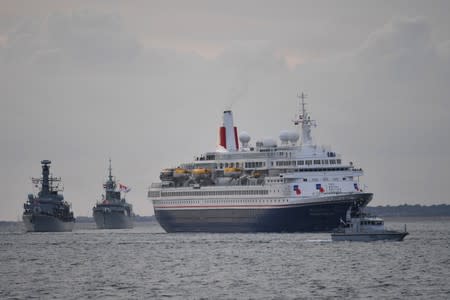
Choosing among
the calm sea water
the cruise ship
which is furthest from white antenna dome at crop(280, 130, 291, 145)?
the calm sea water

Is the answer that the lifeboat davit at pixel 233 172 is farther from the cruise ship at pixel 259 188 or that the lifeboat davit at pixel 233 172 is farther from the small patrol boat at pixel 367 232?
the small patrol boat at pixel 367 232

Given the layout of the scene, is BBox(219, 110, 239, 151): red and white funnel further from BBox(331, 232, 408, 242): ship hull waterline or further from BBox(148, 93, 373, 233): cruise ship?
BBox(331, 232, 408, 242): ship hull waterline

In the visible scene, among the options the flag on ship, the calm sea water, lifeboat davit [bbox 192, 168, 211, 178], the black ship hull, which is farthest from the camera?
lifeboat davit [bbox 192, 168, 211, 178]

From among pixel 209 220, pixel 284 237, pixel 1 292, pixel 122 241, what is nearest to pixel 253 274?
pixel 1 292

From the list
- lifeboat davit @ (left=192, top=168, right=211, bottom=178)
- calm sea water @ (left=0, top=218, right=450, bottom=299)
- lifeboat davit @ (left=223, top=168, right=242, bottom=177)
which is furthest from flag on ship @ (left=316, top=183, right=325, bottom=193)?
lifeboat davit @ (left=192, top=168, right=211, bottom=178)

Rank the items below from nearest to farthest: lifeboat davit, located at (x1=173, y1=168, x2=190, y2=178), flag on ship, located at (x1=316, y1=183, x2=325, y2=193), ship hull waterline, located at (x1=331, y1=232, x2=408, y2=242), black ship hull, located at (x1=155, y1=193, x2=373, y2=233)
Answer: ship hull waterline, located at (x1=331, y1=232, x2=408, y2=242) < black ship hull, located at (x1=155, y1=193, x2=373, y2=233) < flag on ship, located at (x1=316, y1=183, x2=325, y2=193) < lifeboat davit, located at (x1=173, y1=168, x2=190, y2=178)

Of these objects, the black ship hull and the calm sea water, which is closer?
the calm sea water

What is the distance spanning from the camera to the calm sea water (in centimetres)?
8069

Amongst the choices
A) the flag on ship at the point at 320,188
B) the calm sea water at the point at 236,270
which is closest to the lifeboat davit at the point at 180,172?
the flag on ship at the point at 320,188

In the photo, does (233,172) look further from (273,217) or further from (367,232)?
(367,232)

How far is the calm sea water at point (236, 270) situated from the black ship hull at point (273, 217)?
12537 millimetres

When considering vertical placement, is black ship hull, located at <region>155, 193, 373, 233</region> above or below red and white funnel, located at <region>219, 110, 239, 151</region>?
below

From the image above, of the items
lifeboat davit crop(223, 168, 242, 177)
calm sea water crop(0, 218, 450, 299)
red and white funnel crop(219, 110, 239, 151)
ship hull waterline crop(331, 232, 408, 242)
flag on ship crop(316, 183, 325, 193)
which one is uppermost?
red and white funnel crop(219, 110, 239, 151)

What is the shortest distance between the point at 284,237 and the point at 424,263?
1694 inches
